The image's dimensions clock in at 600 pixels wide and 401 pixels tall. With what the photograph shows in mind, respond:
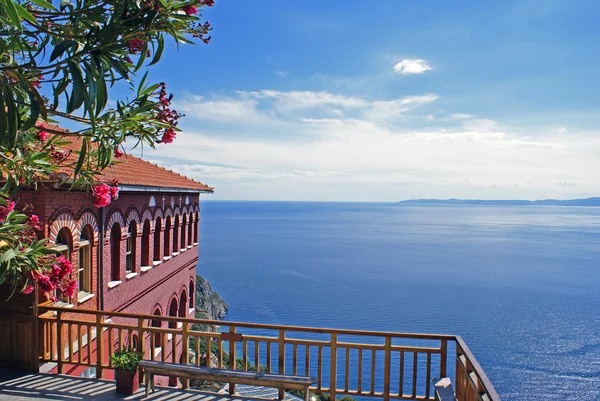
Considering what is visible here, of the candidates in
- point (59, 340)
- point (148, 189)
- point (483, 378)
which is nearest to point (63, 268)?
point (59, 340)

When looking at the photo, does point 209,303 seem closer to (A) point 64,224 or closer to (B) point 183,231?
(B) point 183,231

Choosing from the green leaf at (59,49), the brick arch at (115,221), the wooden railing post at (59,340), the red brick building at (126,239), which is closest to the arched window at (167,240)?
the red brick building at (126,239)

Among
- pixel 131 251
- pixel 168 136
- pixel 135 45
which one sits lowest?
pixel 131 251

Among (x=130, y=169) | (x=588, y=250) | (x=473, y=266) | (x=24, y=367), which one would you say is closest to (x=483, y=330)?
(x=473, y=266)

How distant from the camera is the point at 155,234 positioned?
14.1 meters

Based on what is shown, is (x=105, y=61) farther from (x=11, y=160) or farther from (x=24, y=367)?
(x=24, y=367)

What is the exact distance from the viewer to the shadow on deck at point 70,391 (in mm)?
5992

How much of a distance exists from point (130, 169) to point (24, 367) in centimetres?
652

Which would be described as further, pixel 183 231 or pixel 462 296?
pixel 462 296

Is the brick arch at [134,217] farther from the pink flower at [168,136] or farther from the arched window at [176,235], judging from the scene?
the pink flower at [168,136]

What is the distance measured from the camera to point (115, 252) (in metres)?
11.2

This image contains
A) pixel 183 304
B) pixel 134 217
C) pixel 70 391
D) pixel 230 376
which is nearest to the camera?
pixel 230 376

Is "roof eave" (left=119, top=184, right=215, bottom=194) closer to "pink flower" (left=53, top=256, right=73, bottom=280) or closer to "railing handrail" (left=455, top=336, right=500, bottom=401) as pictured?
"pink flower" (left=53, top=256, right=73, bottom=280)

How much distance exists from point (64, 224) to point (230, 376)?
444cm
